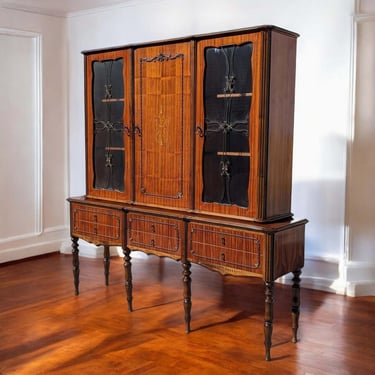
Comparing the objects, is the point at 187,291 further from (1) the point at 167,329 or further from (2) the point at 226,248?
(2) the point at 226,248

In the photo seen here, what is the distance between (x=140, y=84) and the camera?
3.97 m

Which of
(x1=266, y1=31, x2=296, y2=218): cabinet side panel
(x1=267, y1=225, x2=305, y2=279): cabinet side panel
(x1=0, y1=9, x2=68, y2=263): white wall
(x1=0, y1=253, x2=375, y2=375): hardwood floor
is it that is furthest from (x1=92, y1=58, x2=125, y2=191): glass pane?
(x1=0, y1=9, x2=68, y2=263): white wall

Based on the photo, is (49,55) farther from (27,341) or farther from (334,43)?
(27,341)

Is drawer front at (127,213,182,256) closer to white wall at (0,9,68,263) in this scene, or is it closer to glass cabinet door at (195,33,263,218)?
glass cabinet door at (195,33,263,218)

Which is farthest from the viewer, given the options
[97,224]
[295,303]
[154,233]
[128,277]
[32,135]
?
[32,135]

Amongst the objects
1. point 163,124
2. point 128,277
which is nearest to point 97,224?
point 128,277

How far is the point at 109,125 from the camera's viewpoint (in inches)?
167

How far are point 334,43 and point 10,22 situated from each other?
121 inches

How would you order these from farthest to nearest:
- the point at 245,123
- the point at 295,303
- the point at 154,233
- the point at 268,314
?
the point at 154,233 → the point at 295,303 → the point at 245,123 → the point at 268,314

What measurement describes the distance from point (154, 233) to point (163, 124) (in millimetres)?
745

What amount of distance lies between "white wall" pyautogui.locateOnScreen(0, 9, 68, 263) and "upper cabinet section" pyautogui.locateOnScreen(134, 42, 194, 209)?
81.4 inches

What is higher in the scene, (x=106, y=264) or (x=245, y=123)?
(x=245, y=123)

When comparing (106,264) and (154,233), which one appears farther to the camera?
(106,264)

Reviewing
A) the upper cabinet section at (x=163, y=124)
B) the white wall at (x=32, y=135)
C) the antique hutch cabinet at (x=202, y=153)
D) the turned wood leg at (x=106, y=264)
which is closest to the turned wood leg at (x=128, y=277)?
the antique hutch cabinet at (x=202, y=153)
